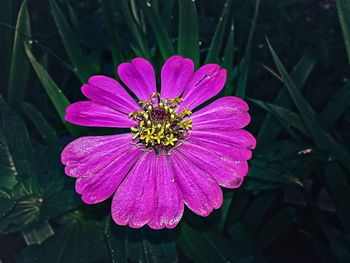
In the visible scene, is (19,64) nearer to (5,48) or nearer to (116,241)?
(5,48)

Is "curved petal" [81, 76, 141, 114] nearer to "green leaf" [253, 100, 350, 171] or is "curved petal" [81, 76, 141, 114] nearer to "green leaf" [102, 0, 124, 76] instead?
"green leaf" [102, 0, 124, 76]

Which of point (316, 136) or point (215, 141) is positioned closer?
point (215, 141)

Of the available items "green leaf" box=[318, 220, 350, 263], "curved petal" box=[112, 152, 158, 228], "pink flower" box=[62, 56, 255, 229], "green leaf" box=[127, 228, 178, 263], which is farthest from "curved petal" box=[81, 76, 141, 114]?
"green leaf" box=[318, 220, 350, 263]

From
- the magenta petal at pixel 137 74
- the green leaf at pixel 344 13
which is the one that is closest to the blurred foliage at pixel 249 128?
the green leaf at pixel 344 13

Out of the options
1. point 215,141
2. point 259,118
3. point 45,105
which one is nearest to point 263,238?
point 259,118

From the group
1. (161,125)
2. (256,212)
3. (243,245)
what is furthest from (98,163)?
(256,212)

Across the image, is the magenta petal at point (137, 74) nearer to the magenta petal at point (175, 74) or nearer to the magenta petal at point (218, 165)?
the magenta petal at point (175, 74)

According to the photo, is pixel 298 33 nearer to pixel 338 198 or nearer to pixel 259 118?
pixel 259 118
